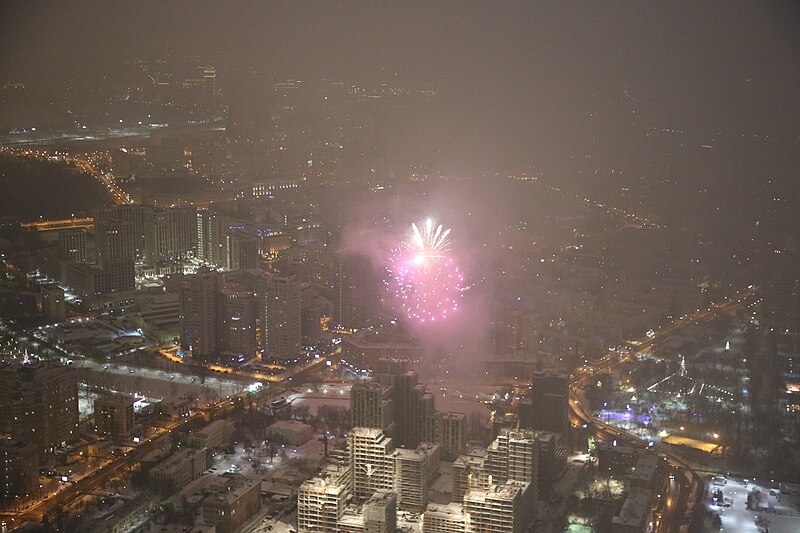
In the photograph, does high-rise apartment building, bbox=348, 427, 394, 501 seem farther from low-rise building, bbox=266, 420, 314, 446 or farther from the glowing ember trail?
the glowing ember trail

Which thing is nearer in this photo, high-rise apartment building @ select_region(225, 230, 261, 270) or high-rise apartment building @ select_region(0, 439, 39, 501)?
high-rise apartment building @ select_region(0, 439, 39, 501)

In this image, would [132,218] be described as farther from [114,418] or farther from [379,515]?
[379,515]

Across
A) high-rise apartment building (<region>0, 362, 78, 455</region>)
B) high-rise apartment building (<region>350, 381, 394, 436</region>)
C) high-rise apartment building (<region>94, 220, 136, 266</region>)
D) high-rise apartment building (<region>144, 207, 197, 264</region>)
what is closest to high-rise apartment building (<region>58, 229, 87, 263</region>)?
high-rise apartment building (<region>94, 220, 136, 266</region>)

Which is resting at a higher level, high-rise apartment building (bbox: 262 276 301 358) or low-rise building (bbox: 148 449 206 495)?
high-rise apartment building (bbox: 262 276 301 358)

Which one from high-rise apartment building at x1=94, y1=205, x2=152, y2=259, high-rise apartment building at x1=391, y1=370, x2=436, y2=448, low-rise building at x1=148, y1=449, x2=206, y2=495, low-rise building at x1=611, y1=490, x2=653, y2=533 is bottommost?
low-rise building at x1=611, y1=490, x2=653, y2=533

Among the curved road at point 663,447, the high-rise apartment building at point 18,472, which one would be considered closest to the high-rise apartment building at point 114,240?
the high-rise apartment building at point 18,472

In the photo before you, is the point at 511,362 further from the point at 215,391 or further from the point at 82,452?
the point at 82,452

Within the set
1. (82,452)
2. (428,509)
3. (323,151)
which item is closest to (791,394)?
(428,509)
